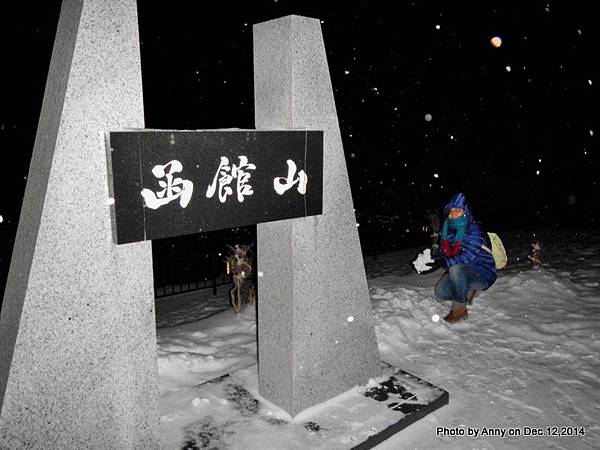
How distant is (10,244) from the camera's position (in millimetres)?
8484

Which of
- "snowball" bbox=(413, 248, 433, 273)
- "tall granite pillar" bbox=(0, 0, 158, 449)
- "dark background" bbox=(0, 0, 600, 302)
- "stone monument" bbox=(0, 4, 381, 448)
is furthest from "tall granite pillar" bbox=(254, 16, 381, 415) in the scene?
"dark background" bbox=(0, 0, 600, 302)

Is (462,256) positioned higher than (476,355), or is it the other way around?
(462,256)

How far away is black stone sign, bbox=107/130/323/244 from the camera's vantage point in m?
2.81

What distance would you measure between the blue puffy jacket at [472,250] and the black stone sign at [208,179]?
10.2 feet

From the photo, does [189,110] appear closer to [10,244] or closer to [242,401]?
[10,244]

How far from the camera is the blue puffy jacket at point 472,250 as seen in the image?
6305 mm

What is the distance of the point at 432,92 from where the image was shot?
790 inches

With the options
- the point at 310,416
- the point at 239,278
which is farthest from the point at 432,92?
the point at 310,416

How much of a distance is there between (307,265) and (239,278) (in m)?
3.04

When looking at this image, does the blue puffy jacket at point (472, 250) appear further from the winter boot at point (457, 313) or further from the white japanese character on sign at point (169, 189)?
the white japanese character on sign at point (169, 189)

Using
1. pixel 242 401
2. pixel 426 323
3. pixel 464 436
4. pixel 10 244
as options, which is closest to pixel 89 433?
pixel 242 401

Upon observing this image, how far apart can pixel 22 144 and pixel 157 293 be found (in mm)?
12139

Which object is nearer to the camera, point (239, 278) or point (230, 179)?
point (230, 179)

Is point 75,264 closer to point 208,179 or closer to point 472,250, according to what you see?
point 208,179
